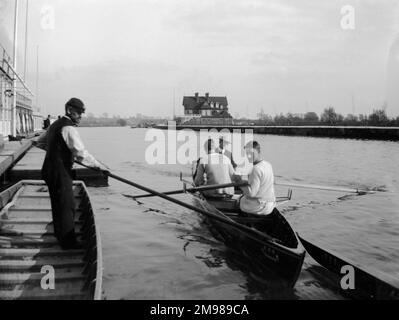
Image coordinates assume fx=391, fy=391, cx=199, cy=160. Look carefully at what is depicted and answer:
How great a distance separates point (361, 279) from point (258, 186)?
8.34 feet

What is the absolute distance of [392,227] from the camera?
41.7 feet

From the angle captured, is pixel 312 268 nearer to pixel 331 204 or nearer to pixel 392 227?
pixel 392 227

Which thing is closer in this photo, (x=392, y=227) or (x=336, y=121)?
(x=392, y=227)

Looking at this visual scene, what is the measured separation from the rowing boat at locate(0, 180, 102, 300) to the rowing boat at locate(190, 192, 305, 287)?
311 centimetres

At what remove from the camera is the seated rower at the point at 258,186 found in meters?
7.82

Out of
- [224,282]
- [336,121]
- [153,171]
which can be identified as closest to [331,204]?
[224,282]

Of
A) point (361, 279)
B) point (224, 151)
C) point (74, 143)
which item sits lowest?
point (361, 279)

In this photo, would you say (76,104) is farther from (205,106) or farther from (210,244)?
(205,106)

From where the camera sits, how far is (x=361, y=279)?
6797 mm

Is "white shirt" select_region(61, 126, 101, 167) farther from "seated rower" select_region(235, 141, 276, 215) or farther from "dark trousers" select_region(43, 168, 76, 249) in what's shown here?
"seated rower" select_region(235, 141, 276, 215)

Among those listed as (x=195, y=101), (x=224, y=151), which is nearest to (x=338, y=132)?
(x=195, y=101)

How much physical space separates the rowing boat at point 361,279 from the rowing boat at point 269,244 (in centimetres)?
97

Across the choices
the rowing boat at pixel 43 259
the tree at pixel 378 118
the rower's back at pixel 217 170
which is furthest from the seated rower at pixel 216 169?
the tree at pixel 378 118
